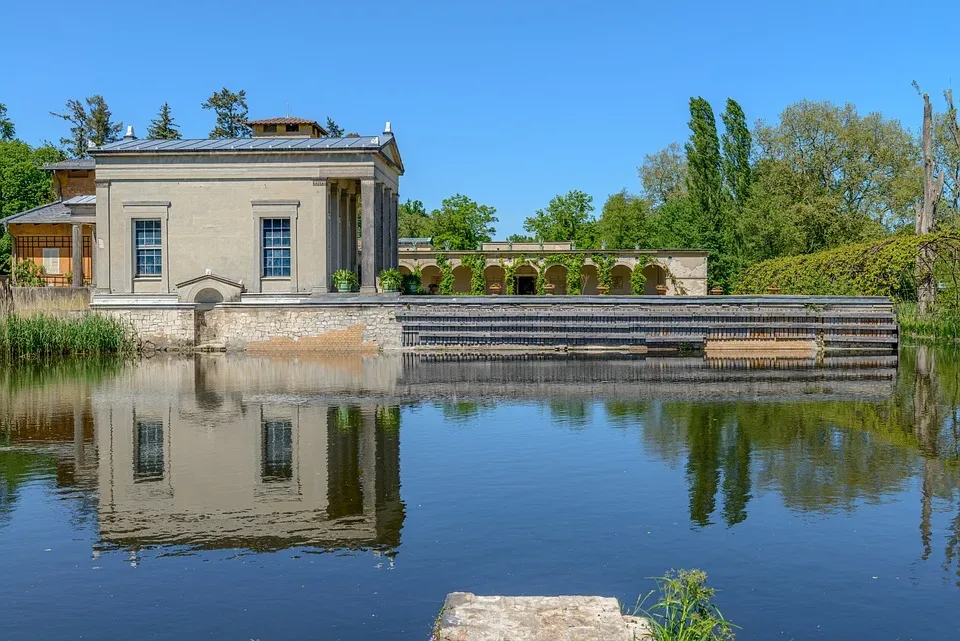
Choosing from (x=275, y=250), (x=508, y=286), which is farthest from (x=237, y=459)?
(x=508, y=286)

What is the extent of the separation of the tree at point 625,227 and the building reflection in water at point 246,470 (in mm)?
51992

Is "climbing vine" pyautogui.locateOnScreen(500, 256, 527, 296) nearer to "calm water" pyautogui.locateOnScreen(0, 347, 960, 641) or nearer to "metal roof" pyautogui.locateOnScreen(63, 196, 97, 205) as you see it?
"metal roof" pyautogui.locateOnScreen(63, 196, 97, 205)

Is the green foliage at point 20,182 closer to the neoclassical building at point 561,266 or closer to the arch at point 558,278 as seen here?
the neoclassical building at point 561,266

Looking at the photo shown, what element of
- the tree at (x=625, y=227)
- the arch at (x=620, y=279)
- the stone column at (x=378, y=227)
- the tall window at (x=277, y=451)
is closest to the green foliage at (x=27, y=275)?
the stone column at (x=378, y=227)

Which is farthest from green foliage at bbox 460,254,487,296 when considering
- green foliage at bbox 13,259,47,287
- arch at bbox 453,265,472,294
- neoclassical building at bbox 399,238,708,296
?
green foliage at bbox 13,259,47,287

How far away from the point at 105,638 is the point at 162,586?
94 centimetres

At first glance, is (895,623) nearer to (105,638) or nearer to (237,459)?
(105,638)

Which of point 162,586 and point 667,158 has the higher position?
point 667,158

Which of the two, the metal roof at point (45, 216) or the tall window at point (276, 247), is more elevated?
the metal roof at point (45, 216)

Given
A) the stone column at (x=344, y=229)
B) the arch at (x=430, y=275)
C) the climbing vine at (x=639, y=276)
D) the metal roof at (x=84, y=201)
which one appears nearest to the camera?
the stone column at (x=344, y=229)

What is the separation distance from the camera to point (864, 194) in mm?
→ 57656

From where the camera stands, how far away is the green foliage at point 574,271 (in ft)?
183

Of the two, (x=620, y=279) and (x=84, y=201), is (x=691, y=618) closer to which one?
(x=84, y=201)

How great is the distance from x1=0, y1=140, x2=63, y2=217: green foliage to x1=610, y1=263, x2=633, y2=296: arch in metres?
32.8
